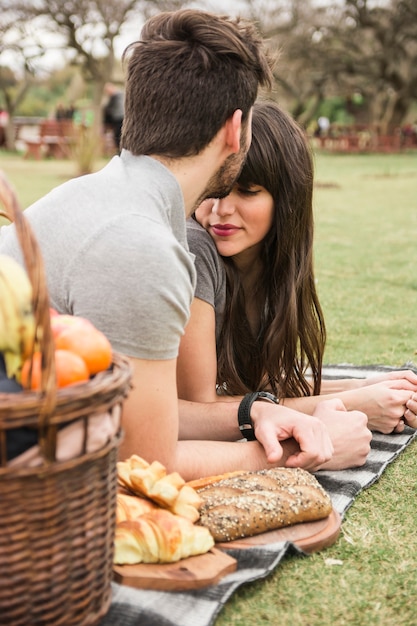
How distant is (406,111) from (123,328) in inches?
1412

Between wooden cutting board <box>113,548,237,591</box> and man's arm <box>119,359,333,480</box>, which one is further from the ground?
man's arm <box>119,359,333,480</box>

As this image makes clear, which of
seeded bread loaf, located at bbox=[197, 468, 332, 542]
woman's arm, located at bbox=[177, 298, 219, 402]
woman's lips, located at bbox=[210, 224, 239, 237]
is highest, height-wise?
woman's lips, located at bbox=[210, 224, 239, 237]

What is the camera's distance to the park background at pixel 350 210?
2131 mm

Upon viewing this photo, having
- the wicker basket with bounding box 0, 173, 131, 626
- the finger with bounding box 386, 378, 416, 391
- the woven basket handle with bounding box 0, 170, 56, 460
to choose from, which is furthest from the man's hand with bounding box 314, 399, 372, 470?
the woven basket handle with bounding box 0, 170, 56, 460

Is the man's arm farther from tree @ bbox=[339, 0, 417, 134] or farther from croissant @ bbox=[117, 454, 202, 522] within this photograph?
tree @ bbox=[339, 0, 417, 134]

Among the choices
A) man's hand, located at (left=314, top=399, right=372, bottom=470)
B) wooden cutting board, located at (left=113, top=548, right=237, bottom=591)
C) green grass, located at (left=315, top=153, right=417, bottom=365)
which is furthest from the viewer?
green grass, located at (left=315, top=153, right=417, bottom=365)

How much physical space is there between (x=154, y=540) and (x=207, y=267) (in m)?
1.26

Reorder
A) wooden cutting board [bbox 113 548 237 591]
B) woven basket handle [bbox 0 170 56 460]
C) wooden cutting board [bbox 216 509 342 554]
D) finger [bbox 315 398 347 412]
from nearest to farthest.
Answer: woven basket handle [bbox 0 170 56 460] < wooden cutting board [bbox 113 548 237 591] < wooden cutting board [bbox 216 509 342 554] < finger [bbox 315 398 347 412]

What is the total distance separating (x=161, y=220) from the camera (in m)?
2.31

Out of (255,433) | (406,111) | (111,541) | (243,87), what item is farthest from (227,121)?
(406,111)

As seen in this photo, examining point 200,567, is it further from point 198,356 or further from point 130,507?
point 198,356

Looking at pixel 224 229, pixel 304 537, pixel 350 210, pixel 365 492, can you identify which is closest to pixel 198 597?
pixel 304 537

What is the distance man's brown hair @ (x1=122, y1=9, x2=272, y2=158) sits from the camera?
7.97 ft

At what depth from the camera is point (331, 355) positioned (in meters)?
4.62
